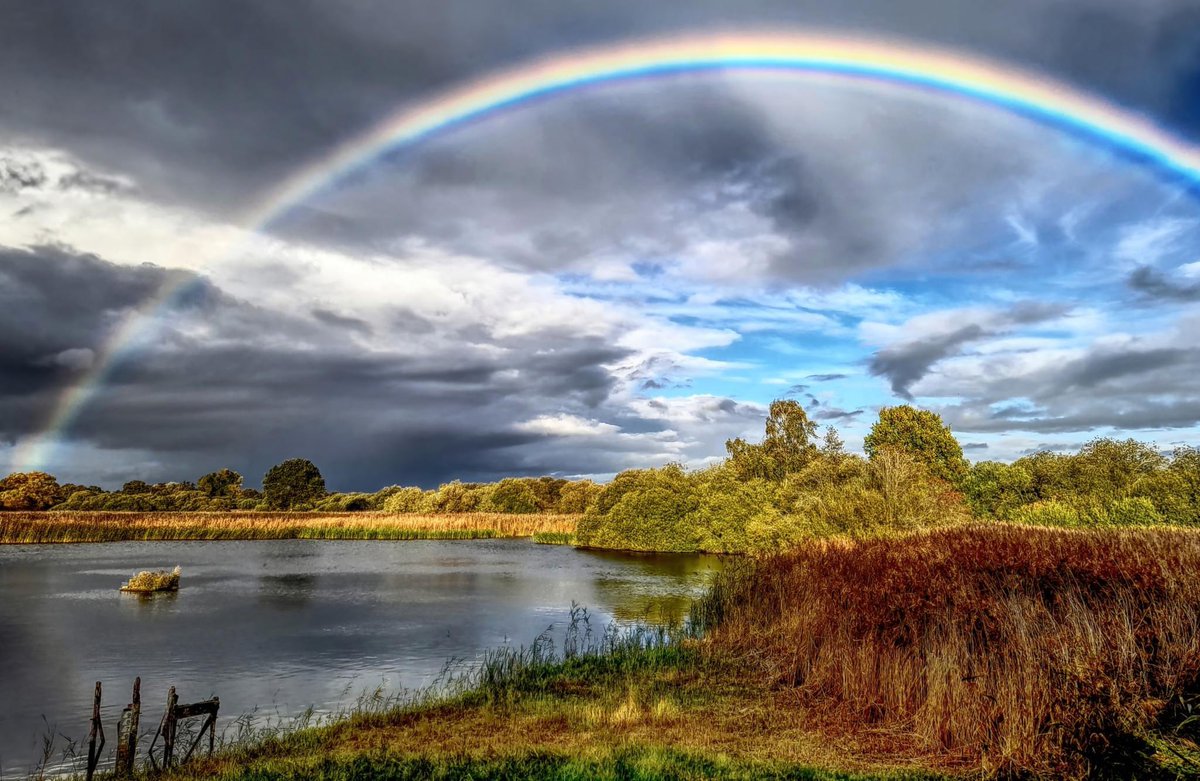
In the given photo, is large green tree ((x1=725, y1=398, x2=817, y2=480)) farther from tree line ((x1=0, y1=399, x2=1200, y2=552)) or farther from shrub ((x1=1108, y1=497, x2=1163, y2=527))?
shrub ((x1=1108, y1=497, x2=1163, y2=527))

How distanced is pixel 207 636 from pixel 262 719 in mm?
11154

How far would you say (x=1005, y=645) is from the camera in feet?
32.5

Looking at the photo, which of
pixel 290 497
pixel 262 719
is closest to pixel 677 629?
pixel 262 719

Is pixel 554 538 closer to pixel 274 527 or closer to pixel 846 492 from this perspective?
pixel 274 527

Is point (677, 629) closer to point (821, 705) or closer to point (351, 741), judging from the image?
point (821, 705)

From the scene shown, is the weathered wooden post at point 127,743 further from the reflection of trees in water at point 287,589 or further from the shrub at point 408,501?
the shrub at point 408,501

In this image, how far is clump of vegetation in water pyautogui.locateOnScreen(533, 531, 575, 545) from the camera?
7019 cm

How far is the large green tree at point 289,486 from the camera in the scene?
13588 centimetres

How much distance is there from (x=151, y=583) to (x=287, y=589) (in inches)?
224

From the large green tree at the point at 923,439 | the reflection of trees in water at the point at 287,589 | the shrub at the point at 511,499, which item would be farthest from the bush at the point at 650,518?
the shrub at the point at 511,499

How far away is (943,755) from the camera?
929 cm

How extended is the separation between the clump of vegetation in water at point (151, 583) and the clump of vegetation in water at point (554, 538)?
3873 centimetres

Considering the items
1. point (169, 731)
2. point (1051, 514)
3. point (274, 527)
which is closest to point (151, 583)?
point (169, 731)

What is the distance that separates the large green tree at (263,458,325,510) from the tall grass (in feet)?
439
